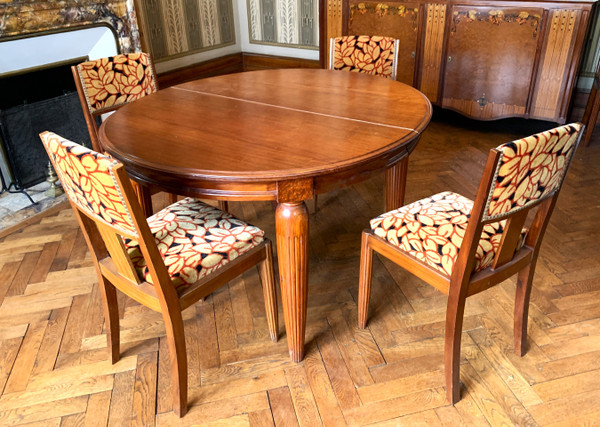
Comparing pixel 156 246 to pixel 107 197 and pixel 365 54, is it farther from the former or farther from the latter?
pixel 365 54

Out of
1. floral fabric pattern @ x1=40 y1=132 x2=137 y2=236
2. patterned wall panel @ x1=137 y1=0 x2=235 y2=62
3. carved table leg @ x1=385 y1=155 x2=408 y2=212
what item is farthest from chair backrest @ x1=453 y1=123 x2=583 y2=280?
patterned wall panel @ x1=137 y1=0 x2=235 y2=62

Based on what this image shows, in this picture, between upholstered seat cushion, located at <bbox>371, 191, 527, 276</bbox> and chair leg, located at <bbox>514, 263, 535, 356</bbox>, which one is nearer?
upholstered seat cushion, located at <bbox>371, 191, 527, 276</bbox>

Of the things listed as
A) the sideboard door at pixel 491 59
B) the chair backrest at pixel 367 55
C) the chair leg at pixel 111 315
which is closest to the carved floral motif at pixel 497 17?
the sideboard door at pixel 491 59

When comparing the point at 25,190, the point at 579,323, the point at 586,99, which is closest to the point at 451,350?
the point at 579,323

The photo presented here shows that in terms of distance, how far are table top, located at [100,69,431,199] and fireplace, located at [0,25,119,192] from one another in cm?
107

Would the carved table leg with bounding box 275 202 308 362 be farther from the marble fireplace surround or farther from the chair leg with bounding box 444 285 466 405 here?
the marble fireplace surround

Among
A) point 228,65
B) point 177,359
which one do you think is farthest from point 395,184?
point 228,65

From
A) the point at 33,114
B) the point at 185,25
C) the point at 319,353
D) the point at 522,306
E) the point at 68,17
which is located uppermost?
the point at 68,17

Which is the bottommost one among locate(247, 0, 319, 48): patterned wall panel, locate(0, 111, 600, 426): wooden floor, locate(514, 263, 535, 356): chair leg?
locate(0, 111, 600, 426): wooden floor

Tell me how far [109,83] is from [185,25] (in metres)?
2.14

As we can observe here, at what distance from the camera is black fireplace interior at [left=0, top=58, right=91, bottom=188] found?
7.72 feet

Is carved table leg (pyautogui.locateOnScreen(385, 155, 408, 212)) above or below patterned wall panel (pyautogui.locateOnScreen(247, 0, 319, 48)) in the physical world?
below

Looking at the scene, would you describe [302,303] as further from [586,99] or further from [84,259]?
[586,99]

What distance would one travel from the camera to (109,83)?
189cm
